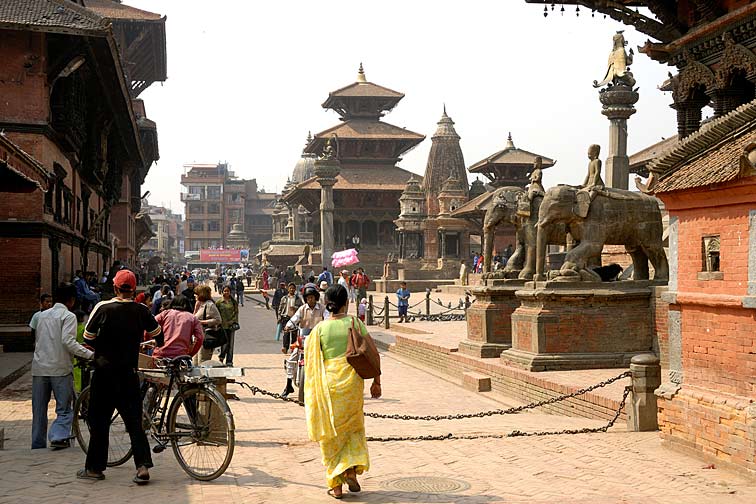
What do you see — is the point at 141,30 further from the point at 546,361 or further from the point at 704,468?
the point at 704,468

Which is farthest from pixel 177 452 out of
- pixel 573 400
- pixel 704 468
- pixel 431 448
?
pixel 573 400

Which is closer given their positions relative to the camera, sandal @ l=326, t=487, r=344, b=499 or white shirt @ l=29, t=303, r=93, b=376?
sandal @ l=326, t=487, r=344, b=499

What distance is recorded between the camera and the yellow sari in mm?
6176

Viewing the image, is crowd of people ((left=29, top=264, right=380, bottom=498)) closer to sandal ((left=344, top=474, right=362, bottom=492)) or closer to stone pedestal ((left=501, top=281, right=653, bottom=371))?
sandal ((left=344, top=474, right=362, bottom=492))

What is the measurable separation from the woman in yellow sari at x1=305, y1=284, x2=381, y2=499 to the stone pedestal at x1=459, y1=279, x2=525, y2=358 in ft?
28.3

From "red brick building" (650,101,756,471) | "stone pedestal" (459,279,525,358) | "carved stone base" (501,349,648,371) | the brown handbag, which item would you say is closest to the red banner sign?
"stone pedestal" (459,279,525,358)

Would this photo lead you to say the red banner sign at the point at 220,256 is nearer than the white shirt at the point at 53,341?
No

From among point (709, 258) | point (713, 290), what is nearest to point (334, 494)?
point (713, 290)

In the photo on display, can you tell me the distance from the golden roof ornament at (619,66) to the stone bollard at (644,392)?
1463cm

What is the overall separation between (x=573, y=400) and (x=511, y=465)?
11.7 feet

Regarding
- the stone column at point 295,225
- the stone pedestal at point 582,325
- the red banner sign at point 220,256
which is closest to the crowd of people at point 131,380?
the stone pedestal at point 582,325

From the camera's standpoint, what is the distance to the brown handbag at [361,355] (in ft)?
20.4

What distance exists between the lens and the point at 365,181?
2345 inches

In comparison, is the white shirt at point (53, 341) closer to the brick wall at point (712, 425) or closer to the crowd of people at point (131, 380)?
the crowd of people at point (131, 380)
